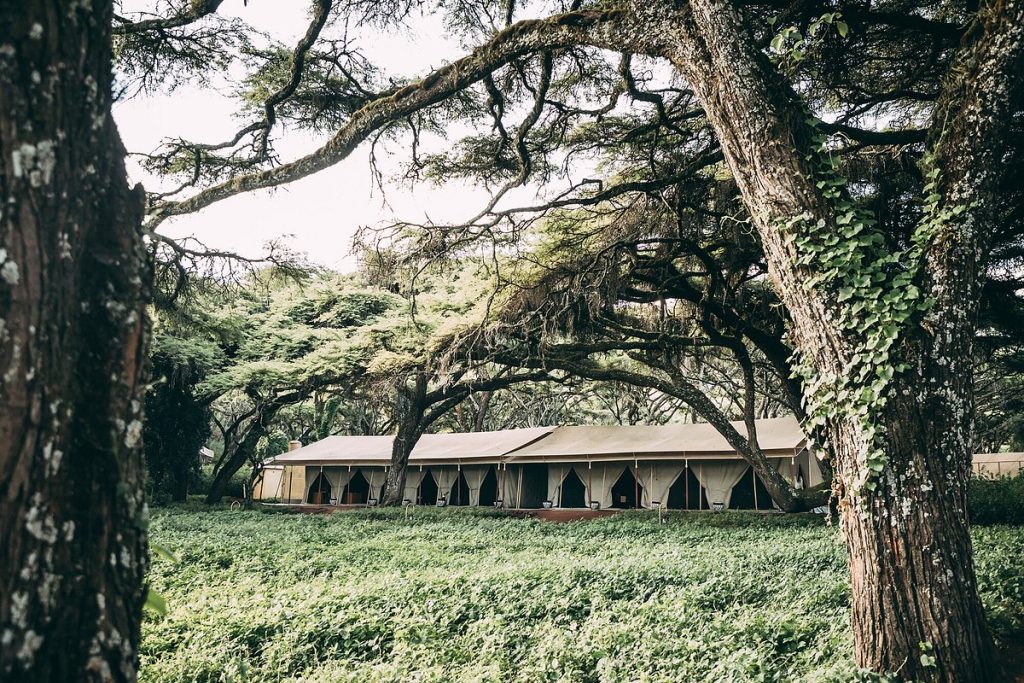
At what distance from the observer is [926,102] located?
27.6 ft

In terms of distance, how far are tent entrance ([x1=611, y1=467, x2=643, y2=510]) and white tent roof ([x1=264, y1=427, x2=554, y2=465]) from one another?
10.3 feet

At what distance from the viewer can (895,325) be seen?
3.69 metres

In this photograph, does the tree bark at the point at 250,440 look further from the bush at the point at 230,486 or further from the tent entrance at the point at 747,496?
the tent entrance at the point at 747,496

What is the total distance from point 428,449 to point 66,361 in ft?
77.6

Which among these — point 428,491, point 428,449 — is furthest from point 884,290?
point 428,491

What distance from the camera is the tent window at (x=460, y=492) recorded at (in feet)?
81.2

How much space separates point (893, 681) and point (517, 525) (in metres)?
11.2

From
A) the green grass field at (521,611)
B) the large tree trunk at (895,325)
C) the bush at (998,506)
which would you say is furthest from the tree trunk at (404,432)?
the large tree trunk at (895,325)

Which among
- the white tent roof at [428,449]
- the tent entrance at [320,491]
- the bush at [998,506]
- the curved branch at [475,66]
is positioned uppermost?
the curved branch at [475,66]

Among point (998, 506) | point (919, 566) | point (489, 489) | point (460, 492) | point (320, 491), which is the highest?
point (919, 566)

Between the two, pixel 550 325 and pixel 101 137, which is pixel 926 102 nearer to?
pixel 550 325

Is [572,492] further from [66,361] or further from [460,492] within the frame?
[66,361]

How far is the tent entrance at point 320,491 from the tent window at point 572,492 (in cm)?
1046

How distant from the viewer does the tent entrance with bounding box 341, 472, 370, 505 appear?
2703 centimetres
